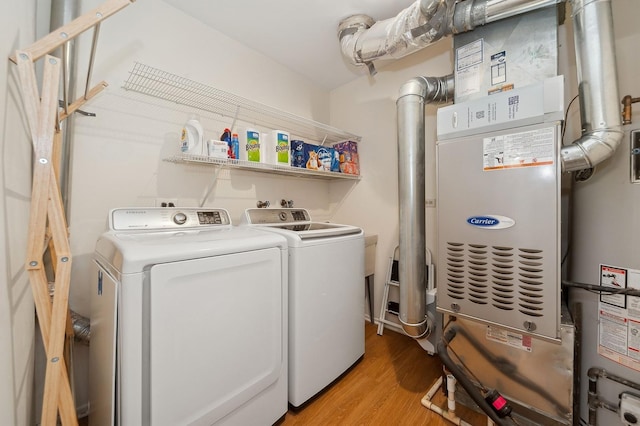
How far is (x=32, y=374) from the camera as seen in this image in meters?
1.14

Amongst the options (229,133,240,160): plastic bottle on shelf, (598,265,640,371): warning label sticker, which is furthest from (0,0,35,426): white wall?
(598,265,640,371): warning label sticker

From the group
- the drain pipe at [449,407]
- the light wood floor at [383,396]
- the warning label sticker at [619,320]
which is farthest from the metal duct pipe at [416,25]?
the light wood floor at [383,396]

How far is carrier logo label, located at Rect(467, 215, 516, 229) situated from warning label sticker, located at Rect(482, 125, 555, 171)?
0.84 feet

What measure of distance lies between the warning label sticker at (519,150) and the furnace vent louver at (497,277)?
42 centimetres

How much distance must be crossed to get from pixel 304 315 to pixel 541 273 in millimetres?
1224

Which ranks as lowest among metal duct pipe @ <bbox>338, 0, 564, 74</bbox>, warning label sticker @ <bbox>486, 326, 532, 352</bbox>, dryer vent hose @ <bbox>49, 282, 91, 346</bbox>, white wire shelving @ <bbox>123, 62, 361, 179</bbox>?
warning label sticker @ <bbox>486, 326, 532, 352</bbox>

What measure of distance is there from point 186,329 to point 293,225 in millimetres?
1056


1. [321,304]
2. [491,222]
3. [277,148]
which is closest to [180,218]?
[277,148]

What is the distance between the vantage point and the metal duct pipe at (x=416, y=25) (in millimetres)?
1376

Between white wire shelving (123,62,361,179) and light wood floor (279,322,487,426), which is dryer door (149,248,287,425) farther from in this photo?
white wire shelving (123,62,361,179)

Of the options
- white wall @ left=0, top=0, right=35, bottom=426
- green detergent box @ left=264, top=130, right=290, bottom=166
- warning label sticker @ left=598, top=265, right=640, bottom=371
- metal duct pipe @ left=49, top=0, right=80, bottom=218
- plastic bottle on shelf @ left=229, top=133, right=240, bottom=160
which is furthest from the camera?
green detergent box @ left=264, top=130, right=290, bottom=166

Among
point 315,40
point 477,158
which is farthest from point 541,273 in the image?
point 315,40

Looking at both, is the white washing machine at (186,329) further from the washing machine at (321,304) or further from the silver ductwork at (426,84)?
the silver ductwork at (426,84)

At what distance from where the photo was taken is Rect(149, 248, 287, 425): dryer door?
3.08 feet
